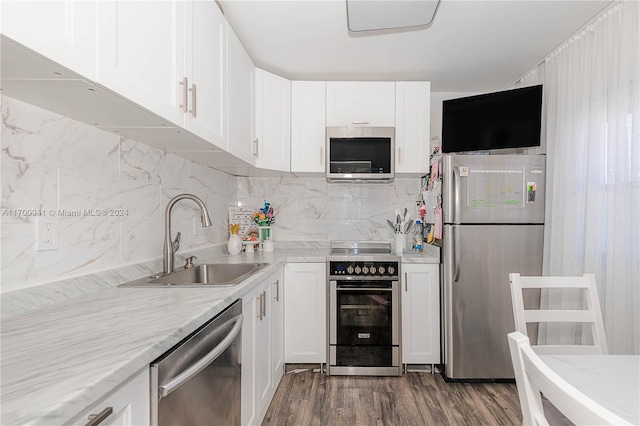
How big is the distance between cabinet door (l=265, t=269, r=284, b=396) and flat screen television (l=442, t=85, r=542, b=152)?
1.77m

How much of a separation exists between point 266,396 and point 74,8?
1.98 m

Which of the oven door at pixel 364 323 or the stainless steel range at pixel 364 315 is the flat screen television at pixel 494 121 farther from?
the oven door at pixel 364 323

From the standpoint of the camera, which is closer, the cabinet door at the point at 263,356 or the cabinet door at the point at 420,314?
the cabinet door at the point at 263,356

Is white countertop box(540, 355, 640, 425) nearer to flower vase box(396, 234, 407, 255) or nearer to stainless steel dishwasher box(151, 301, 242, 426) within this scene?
stainless steel dishwasher box(151, 301, 242, 426)

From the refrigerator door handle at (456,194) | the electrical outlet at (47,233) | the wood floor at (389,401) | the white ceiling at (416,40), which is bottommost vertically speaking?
the wood floor at (389,401)

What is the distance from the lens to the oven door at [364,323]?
8.26 feet

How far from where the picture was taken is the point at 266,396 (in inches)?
77.5

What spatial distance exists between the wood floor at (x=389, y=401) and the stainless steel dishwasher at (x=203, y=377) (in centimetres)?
80

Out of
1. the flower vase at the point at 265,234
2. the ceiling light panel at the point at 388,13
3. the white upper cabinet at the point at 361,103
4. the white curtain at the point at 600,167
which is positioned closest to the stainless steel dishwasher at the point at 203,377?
the flower vase at the point at 265,234

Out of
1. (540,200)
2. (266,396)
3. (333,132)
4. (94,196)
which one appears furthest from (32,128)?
(540,200)

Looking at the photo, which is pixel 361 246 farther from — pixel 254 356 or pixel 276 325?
pixel 254 356

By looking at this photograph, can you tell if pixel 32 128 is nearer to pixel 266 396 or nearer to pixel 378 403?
pixel 266 396

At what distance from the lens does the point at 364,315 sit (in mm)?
2535

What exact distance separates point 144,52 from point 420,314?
239 centimetres
